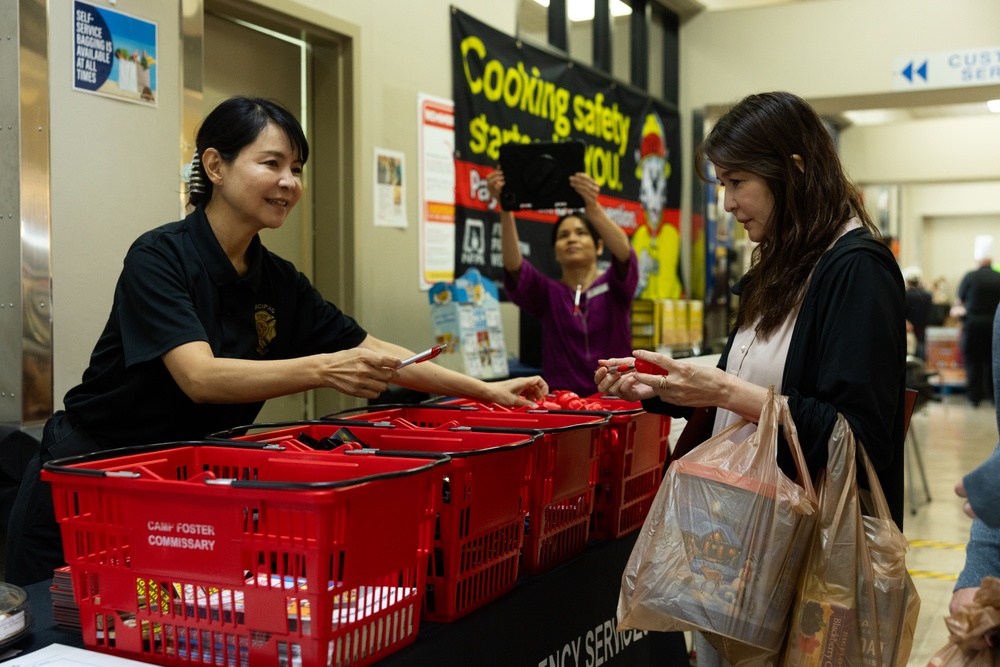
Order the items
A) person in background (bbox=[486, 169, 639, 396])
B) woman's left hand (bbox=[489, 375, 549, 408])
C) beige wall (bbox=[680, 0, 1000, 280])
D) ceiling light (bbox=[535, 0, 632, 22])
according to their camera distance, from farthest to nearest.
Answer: beige wall (bbox=[680, 0, 1000, 280]) < ceiling light (bbox=[535, 0, 632, 22]) < person in background (bbox=[486, 169, 639, 396]) < woman's left hand (bbox=[489, 375, 549, 408])

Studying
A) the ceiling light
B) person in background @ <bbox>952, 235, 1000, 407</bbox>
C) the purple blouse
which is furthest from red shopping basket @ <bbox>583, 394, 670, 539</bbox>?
person in background @ <bbox>952, 235, 1000, 407</bbox>

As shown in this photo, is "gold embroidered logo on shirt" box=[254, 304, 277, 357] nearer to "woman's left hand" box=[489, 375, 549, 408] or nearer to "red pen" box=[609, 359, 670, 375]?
"woman's left hand" box=[489, 375, 549, 408]

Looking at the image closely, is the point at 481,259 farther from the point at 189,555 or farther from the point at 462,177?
the point at 189,555

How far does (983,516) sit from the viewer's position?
46.7 inches

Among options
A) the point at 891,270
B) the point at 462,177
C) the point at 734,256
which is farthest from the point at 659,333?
the point at 891,270

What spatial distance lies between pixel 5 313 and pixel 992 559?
274cm

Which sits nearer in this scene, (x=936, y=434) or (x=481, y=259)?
(x=481, y=259)

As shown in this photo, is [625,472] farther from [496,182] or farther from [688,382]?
[496,182]

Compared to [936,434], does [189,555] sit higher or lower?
higher

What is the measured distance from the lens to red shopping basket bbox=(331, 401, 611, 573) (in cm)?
183

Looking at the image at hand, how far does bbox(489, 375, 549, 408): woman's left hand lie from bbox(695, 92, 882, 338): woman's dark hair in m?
0.66

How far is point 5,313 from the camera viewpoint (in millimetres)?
2957

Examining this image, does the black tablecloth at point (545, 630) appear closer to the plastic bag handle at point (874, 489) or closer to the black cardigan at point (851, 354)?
the black cardigan at point (851, 354)

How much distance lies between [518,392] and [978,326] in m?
11.8
